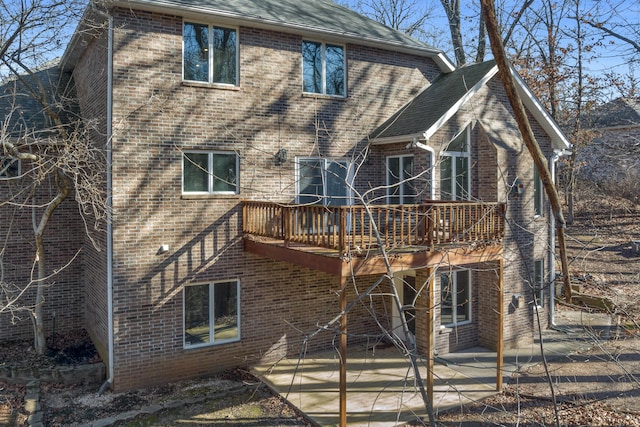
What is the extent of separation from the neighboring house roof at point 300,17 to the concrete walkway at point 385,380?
7.67 m

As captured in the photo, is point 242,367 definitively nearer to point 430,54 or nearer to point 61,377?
point 61,377

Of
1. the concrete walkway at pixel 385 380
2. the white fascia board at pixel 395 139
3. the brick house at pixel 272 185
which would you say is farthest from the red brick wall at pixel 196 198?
the concrete walkway at pixel 385 380

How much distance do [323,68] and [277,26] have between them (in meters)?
1.72

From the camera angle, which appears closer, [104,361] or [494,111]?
[104,361]

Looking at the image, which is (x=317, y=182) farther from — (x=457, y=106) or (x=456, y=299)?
(x=456, y=299)

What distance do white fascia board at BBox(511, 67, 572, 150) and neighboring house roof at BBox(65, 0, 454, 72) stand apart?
273cm

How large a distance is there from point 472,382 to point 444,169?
515 cm

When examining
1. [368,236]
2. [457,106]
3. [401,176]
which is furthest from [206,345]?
[457,106]

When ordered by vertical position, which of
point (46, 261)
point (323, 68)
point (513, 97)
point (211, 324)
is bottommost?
point (211, 324)

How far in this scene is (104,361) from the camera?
10867 mm

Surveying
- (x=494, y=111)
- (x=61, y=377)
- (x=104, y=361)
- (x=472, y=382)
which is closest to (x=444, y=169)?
(x=494, y=111)

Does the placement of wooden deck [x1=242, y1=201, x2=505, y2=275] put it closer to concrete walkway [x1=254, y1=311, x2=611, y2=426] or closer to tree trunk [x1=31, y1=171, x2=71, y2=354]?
concrete walkway [x1=254, y1=311, x2=611, y2=426]

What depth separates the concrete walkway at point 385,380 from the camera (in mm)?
9016

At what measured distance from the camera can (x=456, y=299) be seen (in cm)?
1277
